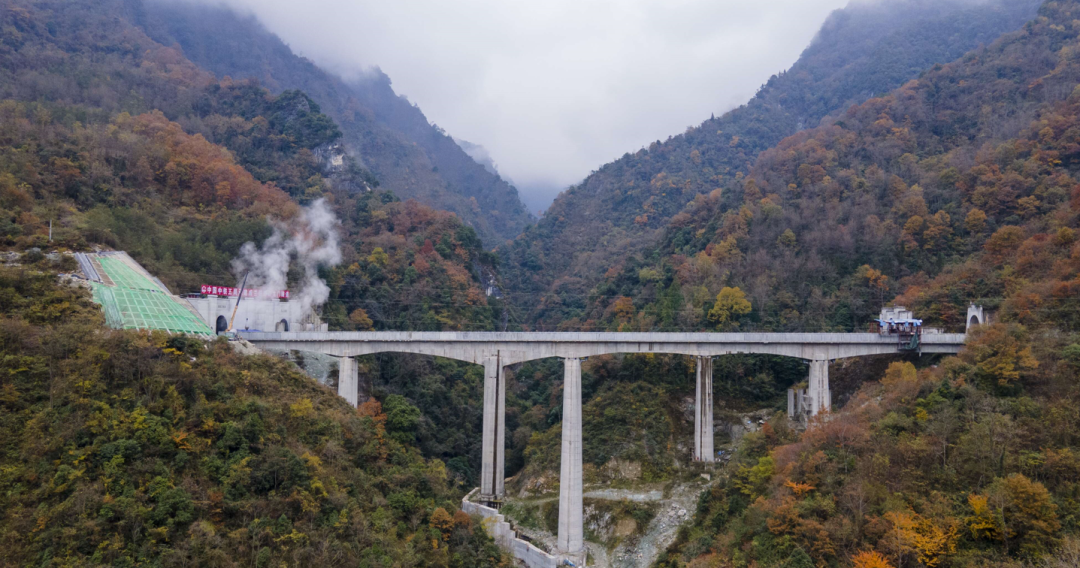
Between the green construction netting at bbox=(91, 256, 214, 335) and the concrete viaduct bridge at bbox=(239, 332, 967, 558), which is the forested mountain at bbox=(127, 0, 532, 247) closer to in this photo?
the green construction netting at bbox=(91, 256, 214, 335)

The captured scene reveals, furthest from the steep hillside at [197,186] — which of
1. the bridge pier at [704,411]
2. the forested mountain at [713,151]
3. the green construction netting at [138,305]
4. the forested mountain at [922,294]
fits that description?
the forested mountain at [922,294]

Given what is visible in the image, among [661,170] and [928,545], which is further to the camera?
[661,170]

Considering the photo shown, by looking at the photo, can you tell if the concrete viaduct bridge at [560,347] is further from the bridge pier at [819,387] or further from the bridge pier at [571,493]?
the bridge pier at [571,493]

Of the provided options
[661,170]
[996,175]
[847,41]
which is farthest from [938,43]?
[996,175]

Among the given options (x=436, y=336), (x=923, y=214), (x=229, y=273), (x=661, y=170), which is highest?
(x=661, y=170)

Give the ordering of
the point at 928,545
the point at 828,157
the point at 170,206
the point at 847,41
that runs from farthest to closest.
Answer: the point at 847,41
the point at 828,157
the point at 170,206
the point at 928,545

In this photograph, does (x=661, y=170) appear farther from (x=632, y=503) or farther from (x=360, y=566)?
(x=360, y=566)
